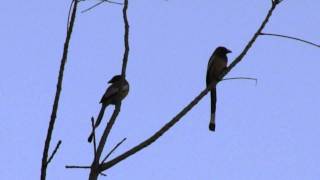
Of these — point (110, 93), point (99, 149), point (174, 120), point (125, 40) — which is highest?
point (125, 40)

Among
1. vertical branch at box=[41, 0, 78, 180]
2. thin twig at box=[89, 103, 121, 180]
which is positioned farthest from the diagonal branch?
vertical branch at box=[41, 0, 78, 180]

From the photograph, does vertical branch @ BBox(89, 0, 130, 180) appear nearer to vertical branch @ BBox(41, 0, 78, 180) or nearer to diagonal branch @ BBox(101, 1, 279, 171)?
diagonal branch @ BBox(101, 1, 279, 171)

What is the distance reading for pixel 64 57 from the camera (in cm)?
246

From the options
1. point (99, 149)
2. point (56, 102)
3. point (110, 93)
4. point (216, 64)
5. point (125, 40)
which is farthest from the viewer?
point (110, 93)

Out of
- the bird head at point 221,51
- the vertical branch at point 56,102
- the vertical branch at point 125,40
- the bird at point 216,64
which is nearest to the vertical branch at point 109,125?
the vertical branch at point 125,40

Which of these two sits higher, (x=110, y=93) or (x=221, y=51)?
(x=221, y=51)

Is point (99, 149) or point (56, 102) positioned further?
point (99, 149)

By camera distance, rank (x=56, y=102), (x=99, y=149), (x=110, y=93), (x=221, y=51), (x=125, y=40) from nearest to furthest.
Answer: (x=56, y=102) < (x=99, y=149) < (x=125, y=40) < (x=221, y=51) < (x=110, y=93)

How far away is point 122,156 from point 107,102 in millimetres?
6631

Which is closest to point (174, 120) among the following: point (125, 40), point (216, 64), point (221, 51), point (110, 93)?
point (125, 40)

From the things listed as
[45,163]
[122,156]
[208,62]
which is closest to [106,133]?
[122,156]

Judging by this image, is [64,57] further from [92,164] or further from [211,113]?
[211,113]

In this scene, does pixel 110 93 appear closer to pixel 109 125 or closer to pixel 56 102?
pixel 109 125

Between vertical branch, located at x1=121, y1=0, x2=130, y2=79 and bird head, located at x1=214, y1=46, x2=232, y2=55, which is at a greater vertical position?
vertical branch, located at x1=121, y1=0, x2=130, y2=79
